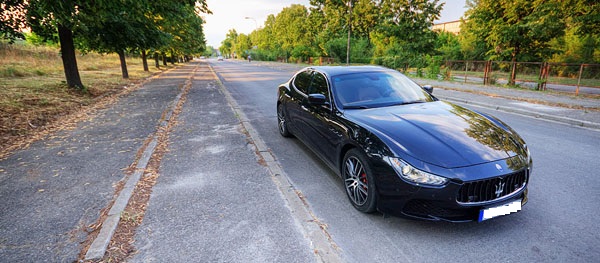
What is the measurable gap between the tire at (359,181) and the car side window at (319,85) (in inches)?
46.4

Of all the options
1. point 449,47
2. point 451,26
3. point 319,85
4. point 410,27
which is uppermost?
point 451,26

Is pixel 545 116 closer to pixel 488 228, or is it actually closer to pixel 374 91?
pixel 374 91

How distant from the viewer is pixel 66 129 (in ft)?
22.5

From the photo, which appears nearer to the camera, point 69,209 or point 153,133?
point 69,209

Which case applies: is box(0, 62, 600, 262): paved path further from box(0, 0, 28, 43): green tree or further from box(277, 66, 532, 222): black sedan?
box(0, 0, 28, 43): green tree

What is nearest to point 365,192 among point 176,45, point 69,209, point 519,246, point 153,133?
point 519,246

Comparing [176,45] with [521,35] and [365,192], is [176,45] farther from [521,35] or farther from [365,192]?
[365,192]

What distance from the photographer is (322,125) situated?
407cm

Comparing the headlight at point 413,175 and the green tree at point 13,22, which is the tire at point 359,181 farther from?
the green tree at point 13,22

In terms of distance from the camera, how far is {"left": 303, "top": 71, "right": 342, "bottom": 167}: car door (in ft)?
12.3

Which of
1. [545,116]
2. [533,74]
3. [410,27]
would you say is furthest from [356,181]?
[410,27]

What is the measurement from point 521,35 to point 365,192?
18.1 meters

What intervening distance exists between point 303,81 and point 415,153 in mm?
3010

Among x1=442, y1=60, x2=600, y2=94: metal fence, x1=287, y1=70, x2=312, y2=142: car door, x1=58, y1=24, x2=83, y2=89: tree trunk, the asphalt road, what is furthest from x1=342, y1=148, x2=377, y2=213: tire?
x1=442, y1=60, x2=600, y2=94: metal fence
